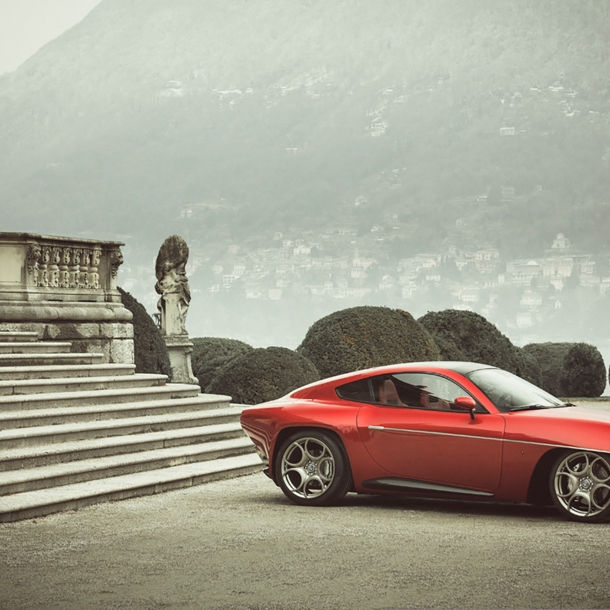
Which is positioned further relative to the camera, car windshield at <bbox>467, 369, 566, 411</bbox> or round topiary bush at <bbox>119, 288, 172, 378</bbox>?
round topiary bush at <bbox>119, 288, 172, 378</bbox>

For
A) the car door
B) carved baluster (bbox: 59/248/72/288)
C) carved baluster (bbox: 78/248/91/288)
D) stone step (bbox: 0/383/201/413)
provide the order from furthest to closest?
1. carved baluster (bbox: 78/248/91/288)
2. carved baluster (bbox: 59/248/72/288)
3. stone step (bbox: 0/383/201/413)
4. the car door

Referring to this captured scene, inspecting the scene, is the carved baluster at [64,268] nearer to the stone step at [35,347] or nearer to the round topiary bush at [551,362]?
the stone step at [35,347]

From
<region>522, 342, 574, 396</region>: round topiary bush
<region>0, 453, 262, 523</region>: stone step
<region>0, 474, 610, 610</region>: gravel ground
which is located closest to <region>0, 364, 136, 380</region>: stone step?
<region>0, 453, 262, 523</region>: stone step

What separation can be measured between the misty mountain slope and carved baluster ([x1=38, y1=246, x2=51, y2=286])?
111m

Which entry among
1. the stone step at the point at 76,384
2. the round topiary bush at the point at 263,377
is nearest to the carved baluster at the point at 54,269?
the stone step at the point at 76,384

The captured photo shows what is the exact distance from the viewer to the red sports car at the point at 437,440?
8945 millimetres

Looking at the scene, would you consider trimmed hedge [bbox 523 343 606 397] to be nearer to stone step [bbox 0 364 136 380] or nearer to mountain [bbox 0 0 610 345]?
stone step [bbox 0 364 136 380]

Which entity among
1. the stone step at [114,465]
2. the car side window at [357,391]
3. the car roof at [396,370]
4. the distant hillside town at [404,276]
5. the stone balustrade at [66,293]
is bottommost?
the stone step at [114,465]

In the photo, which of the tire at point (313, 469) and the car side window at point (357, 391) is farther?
the car side window at point (357, 391)

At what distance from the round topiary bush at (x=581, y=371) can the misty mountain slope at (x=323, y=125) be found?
9310 cm

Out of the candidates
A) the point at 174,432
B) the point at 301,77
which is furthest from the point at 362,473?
the point at 301,77

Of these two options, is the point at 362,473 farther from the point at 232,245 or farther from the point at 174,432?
the point at 232,245

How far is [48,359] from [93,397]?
4.91 feet

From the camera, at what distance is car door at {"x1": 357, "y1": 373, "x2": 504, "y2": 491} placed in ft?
30.2
